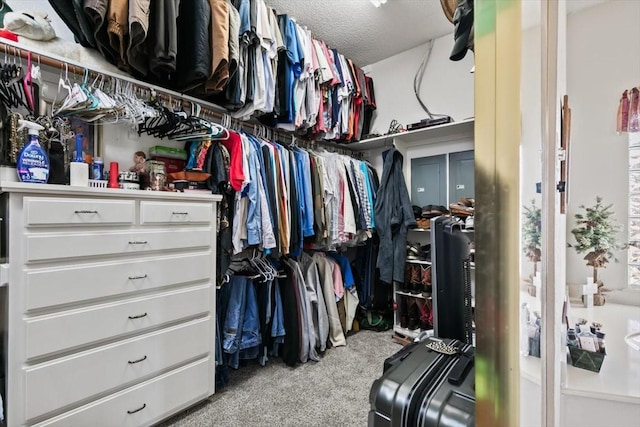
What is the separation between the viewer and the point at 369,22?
2266 mm

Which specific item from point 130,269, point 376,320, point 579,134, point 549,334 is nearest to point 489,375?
point 549,334

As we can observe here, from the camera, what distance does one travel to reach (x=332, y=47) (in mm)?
2594

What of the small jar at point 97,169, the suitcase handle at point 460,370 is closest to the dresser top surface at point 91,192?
the small jar at point 97,169

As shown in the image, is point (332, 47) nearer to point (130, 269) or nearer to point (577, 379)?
point (130, 269)

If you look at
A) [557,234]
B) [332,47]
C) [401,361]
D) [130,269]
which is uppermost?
[332,47]

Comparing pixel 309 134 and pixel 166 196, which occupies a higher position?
pixel 309 134

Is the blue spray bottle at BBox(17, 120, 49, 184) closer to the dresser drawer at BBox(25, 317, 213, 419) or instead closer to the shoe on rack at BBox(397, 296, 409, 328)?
the dresser drawer at BBox(25, 317, 213, 419)

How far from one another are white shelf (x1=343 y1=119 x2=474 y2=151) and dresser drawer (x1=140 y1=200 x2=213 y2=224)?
170 centimetres

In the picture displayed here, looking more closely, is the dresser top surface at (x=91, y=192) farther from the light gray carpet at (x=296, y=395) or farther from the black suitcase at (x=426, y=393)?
the black suitcase at (x=426, y=393)

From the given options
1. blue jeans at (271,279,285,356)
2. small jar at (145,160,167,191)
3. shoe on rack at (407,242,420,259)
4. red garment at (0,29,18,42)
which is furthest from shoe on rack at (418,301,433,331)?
red garment at (0,29,18,42)

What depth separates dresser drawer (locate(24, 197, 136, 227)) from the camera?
1.02 m

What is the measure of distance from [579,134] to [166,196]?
4.93ft

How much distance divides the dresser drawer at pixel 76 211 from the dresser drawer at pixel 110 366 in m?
0.52

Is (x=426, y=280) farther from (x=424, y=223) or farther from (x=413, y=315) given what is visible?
(x=424, y=223)
